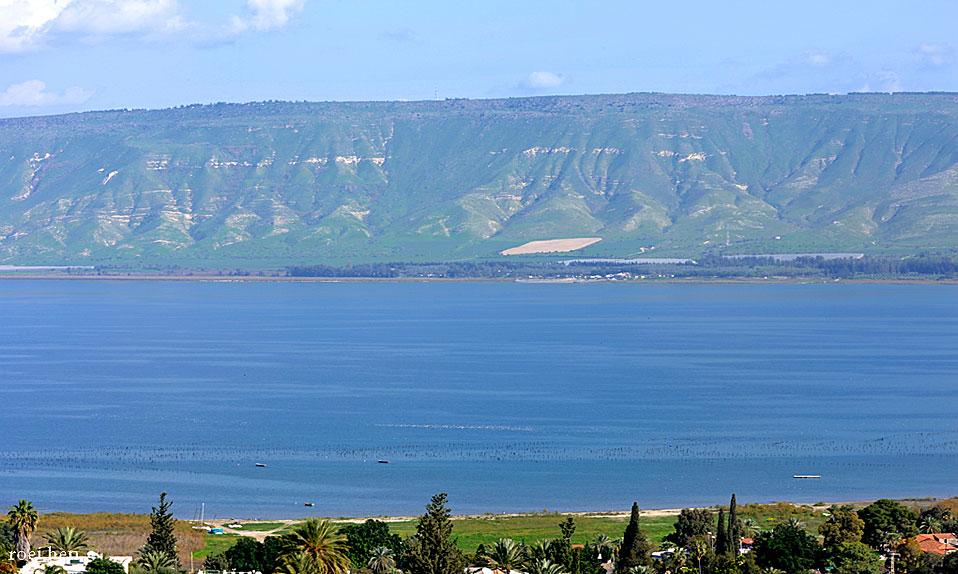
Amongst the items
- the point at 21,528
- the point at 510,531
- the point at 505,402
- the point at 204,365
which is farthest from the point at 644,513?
the point at 204,365

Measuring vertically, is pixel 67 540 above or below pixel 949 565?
above

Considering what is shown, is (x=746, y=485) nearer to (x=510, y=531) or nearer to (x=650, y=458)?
(x=650, y=458)

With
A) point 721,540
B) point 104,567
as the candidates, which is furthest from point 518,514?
point 104,567

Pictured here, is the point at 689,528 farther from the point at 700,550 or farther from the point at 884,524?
the point at 884,524

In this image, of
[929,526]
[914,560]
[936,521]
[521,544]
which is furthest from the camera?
[936,521]

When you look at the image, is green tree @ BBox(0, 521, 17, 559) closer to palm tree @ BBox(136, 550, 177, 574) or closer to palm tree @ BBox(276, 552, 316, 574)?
palm tree @ BBox(136, 550, 177, 574)

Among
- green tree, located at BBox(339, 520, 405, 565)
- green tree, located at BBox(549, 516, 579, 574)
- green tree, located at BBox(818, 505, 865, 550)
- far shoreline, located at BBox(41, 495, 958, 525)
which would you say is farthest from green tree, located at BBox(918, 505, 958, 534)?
green tree, located at BBox(339, 520, 405, 565)
